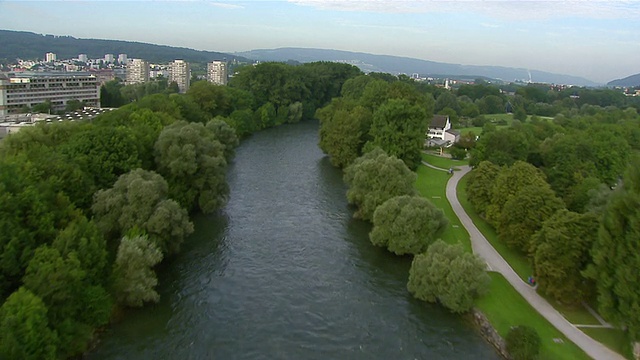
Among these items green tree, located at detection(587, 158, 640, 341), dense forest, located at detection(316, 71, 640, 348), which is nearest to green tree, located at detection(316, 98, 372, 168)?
dense forest, located at detection(316, 71, 640, 348)

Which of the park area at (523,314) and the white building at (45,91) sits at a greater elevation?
the white building at (45,91)

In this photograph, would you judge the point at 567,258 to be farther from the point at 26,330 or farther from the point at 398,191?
the point at 26,330

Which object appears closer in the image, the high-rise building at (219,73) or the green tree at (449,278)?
the green tree at (449,278)

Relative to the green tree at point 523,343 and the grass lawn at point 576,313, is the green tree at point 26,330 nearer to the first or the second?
the green tree at point 523,343

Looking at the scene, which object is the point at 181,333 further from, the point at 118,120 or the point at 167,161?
the point at 118,120

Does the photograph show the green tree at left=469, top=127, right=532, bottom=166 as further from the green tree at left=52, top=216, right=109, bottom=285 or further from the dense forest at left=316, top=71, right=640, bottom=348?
the green tree at left=52, top=216, right=109, bottom=285

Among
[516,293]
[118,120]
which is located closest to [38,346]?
[516,293]

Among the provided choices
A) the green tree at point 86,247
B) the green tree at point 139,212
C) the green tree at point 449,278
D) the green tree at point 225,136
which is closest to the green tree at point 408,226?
the green tree at point 449,278
